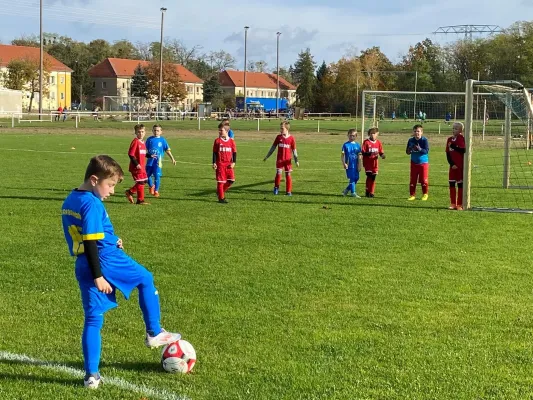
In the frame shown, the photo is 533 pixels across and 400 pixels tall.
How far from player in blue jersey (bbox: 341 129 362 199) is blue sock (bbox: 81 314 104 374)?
1148 centimetres

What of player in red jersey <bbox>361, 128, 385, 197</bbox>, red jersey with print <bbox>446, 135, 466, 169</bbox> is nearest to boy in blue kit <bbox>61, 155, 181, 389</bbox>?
red jersey with print <bbox>446, 135, 466, 169</bbox>

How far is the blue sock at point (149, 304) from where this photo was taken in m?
5.02

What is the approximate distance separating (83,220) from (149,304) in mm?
881

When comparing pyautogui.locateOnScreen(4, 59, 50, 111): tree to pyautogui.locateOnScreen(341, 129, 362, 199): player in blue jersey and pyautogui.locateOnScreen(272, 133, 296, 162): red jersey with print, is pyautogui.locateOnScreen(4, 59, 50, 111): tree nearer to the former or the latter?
pyautogui.locateOnScreen(272, 133, 296, 162): red jersey with print

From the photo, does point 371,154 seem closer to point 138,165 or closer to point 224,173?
point 224,173

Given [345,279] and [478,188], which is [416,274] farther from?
[478,188]

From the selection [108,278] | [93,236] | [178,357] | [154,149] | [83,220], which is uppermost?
[154,149]

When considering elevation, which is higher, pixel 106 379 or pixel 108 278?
pixel 108 278

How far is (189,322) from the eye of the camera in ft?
20.4

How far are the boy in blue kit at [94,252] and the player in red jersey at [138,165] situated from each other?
9134 millimetres

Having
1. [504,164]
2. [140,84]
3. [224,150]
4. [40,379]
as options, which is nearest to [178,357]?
[40,379]

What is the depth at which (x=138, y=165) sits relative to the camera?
13.9m

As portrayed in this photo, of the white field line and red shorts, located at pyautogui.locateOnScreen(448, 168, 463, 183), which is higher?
red shorts, located at pyautogui.locateOnScreen(448, 168, 463, 183)

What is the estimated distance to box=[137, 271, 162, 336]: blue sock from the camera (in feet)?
16.5
